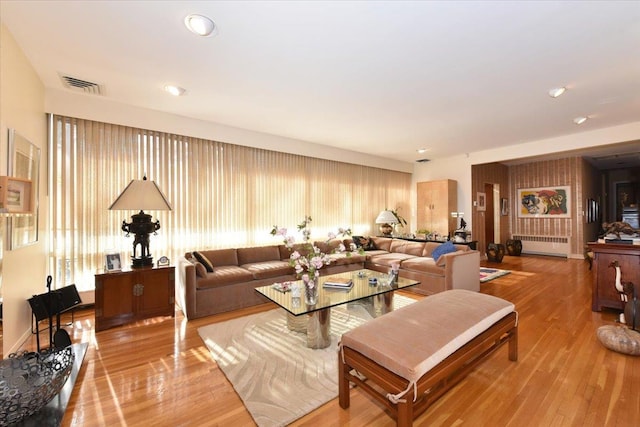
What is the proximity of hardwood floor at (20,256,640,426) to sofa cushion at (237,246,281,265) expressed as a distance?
151 cm

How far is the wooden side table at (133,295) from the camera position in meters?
3.07

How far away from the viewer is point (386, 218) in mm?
6738

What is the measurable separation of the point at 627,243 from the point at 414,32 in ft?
12.0

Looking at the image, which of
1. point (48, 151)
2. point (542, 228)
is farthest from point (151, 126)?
point (542, 228)

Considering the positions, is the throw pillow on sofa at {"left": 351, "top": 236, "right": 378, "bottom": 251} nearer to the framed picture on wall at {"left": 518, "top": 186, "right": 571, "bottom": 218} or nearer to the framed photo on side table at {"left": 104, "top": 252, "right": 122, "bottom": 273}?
the framed photo on side table at {"left": 104, "top": 252, "right": 122, "bottom": 273}

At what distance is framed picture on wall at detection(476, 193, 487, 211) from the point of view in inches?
286

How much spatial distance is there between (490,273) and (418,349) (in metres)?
5.07

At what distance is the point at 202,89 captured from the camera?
326 cm

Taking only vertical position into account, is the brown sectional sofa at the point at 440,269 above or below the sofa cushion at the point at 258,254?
below

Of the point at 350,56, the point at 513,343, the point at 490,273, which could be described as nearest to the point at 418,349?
the point at 513,343

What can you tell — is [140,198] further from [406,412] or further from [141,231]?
[406,412]

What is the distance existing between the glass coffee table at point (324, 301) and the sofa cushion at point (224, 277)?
2.26 ft

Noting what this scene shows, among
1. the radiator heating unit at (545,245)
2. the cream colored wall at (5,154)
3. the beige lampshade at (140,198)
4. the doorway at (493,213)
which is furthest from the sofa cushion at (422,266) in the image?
the radiator heating unit at (545,245)

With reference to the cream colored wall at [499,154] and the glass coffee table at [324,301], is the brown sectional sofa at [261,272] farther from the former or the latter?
the cream colored wall at [499,154]
